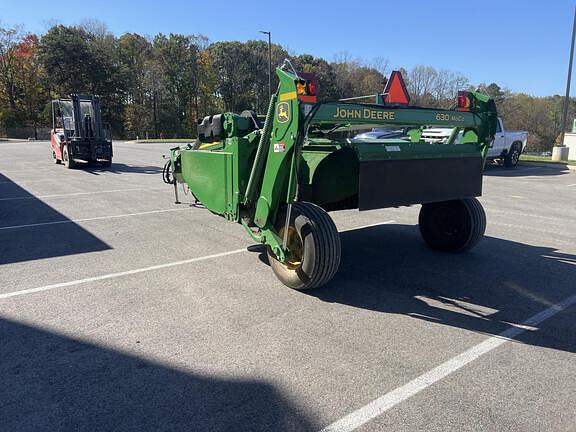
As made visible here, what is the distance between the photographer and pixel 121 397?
282 centimetres

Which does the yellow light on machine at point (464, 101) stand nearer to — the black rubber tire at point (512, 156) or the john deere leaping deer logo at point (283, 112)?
the john deere leaping deer logo at point (283, 112)

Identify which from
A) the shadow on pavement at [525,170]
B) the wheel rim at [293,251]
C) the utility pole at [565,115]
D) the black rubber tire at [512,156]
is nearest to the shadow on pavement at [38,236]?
the wheel rim at [293,251]

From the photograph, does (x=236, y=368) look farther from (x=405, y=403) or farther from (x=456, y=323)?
(x=456, y=323)

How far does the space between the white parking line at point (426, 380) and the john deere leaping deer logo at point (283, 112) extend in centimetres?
253

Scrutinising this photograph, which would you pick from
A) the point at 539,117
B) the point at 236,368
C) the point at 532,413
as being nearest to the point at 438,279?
the point at 532,413

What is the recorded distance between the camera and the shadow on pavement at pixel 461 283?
160 inches

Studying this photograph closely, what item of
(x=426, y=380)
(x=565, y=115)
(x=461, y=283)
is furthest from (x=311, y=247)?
(x=565, y=115)

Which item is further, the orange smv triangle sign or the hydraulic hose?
the orange smv triangle sign

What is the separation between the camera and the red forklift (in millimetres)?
16875


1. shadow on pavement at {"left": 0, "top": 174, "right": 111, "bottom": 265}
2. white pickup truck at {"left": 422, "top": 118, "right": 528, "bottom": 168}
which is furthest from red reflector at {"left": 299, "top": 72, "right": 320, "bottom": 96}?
white pickup truck at {"left": 422, "top": 118, "right": 528, "bottom": 168}

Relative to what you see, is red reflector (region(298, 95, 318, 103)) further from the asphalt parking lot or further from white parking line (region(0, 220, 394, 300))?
white parking line (region(0, 220, 394, 300))

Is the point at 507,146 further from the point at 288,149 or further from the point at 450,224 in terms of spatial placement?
the point at 288,149

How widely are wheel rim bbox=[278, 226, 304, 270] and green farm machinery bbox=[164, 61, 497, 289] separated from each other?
0.01 meters

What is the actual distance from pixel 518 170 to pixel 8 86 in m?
61.1
